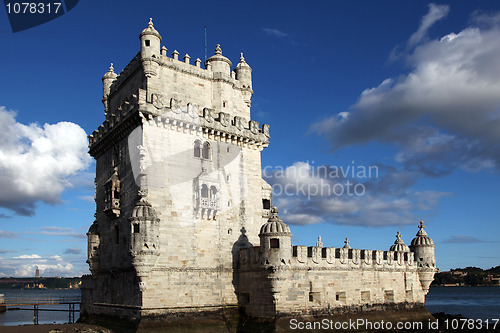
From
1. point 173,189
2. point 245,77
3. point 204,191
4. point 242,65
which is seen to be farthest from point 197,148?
point 242,65

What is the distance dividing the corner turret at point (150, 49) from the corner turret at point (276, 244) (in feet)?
44.5

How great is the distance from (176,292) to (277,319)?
262 inches

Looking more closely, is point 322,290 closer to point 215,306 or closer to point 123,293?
point 215,306

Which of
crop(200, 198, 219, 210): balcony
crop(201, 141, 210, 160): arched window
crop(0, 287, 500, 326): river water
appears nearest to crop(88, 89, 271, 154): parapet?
crop(201, 141, 210, 160): arched window

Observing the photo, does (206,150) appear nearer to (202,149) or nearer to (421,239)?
(202,149)

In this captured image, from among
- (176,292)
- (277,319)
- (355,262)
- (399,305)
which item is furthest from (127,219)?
(399,305)

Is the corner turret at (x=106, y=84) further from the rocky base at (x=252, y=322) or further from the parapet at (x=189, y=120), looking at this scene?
the rocky base at (x=252, y=322)

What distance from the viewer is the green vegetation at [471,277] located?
516 feet

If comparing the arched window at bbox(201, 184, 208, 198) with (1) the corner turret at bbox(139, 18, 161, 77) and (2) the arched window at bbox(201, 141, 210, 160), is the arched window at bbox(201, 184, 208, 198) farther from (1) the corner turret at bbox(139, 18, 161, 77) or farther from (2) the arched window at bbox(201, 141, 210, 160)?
(1) the corner turret at bbox(139, 18, 161, 77)

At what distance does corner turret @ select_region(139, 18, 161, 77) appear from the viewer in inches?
1233

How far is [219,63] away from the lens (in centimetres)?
3547

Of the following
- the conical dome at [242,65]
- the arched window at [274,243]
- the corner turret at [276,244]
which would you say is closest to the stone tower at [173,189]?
the conical dome at [242,65]

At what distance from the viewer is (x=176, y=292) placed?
94.2 ft

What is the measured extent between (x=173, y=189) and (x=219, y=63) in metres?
11.4
